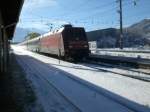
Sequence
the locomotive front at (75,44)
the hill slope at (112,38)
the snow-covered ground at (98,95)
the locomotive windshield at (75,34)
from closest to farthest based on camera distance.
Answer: the snow-covered ground at (98,95)
the locomotive front at (75,44)
the locomotive windshield at (75,34)
the hill slope at (112,38)

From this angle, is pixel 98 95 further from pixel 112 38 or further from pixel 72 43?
pixel 112 38

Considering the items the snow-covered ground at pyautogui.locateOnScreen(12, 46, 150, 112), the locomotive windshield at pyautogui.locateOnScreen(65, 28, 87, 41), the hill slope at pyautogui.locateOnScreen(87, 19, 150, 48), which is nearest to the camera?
the snow-covered ground at pyautogui.locateOnScreen(12, 46, 150, 112)

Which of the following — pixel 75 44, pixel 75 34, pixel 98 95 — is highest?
pixel 75 34

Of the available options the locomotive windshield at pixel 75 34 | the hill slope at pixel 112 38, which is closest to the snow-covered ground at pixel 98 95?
the locomotive windshield at pixel 75 34

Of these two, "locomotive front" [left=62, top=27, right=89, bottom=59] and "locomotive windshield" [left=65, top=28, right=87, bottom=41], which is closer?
"locomotive front" [left=62, top=27, right=89, bottom=59]

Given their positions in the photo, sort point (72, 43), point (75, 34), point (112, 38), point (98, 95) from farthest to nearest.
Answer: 1. point (112, 38)
2. point (75, 34)
3. point (72, 43)
4. point (98, 95)

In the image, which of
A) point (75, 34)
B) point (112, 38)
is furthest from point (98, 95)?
point (112, 38)

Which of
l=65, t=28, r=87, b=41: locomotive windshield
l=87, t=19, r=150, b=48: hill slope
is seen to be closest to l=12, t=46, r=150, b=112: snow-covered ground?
l=65, t=28, r=87, b=41: locomotive windshield

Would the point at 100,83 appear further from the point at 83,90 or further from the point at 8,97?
the point at 8,97

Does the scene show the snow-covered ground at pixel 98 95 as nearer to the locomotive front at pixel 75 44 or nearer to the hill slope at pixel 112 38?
the locomotive front at pixel 75 44

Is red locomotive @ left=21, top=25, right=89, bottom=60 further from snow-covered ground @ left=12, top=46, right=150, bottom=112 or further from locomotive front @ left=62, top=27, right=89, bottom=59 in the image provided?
snow-covered ground @ left=12, top=46, right=150, bottom=112

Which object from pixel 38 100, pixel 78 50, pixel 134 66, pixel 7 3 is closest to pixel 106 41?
pixel 78 50

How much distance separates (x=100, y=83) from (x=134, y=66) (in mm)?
7981

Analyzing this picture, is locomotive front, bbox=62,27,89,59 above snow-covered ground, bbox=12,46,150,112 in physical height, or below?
above
